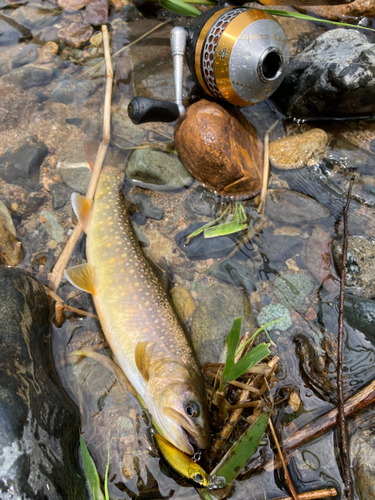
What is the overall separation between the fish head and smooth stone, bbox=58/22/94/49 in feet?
13.6

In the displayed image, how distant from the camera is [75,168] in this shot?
368cm

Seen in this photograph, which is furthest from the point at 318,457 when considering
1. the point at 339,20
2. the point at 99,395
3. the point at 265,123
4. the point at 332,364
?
the point at 339,20

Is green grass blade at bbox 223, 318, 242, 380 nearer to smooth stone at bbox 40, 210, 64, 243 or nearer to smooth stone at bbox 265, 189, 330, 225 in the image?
smooth stone at bbox 265, 189, 330, 225

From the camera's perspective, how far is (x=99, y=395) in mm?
2850

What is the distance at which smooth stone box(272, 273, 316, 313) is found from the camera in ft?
10.9

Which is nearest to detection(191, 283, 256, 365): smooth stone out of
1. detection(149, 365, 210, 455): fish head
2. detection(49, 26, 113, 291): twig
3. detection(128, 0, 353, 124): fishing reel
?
detection(149, 365, 210, 455): fish head

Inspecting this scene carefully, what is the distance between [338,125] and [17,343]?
4.08m

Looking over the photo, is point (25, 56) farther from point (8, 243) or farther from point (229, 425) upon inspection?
point (229, 425)

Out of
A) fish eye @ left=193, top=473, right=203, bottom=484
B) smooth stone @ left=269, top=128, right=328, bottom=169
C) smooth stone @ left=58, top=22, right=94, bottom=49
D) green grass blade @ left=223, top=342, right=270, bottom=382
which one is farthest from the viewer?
smooth stone @ left=58, top=22, right=94, bottom=49

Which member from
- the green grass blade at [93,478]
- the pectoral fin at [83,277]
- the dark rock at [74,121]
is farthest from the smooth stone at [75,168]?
the green grass blade at [93,478]

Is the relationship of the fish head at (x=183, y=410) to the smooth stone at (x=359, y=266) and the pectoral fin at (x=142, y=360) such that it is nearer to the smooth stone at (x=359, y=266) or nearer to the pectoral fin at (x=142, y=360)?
the pectoral fin at (x=142, y=360)

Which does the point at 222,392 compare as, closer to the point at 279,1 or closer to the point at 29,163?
the point at 29,163

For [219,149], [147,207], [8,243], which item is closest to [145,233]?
[147,207]

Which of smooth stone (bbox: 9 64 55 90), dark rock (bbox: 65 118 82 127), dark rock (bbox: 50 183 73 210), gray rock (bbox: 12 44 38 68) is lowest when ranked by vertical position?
dark rock (bbox: 50 183 73 210)
